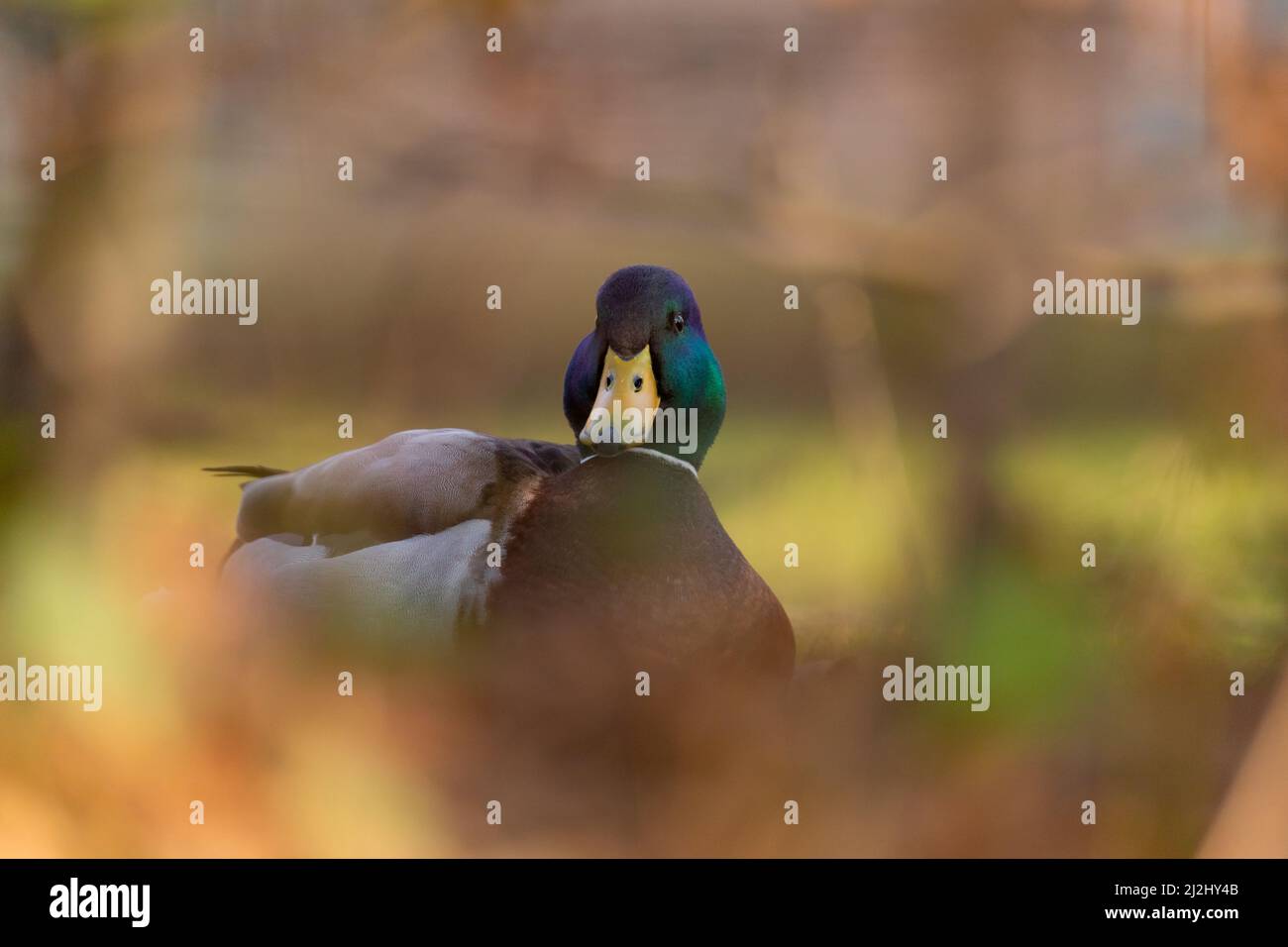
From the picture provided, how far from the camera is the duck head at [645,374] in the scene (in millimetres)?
2502

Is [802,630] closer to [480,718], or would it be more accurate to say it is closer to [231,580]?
[480,718]

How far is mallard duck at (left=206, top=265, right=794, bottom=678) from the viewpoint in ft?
8.16

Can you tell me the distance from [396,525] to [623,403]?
0.57 metres

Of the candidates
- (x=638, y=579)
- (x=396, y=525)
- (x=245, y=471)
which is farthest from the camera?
(x=245, y=471)

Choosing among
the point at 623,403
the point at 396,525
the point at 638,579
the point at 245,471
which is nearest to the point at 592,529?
the point at 638,579

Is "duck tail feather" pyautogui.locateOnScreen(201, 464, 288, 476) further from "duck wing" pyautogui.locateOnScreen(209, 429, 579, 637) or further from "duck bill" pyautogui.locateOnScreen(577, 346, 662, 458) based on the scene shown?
"duck bill" pyautogui.locateOnScreen(577, 346, 662, 458)

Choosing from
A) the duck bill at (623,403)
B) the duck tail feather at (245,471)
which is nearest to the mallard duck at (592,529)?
the duck bill at (623,403)

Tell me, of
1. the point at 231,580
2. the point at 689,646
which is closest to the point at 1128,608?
the point at 689,646

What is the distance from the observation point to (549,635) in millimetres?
2477

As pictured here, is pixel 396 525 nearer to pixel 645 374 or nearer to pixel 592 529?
pixel 592 529

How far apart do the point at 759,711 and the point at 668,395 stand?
26.2 inches

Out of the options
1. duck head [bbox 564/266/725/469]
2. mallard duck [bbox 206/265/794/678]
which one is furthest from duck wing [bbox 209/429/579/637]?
duck head [bbox 564/266/725/469]

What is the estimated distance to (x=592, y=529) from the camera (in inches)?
100

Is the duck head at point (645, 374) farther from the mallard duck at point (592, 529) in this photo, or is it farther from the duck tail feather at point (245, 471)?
the duck tail feather at point (245, 471)
